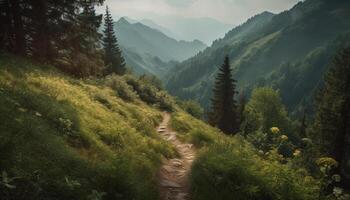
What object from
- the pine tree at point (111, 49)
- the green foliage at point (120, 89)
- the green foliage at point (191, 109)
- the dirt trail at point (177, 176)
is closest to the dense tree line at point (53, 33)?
the green foliage at point (120, 89)

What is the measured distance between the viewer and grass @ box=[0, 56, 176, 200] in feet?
24.2

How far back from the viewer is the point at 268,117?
271ft

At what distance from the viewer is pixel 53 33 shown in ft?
86.7

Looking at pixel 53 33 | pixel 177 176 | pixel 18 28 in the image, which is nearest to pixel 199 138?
pixel 177 176

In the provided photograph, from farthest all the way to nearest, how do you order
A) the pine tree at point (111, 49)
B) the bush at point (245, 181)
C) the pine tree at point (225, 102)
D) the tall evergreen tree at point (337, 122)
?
1. the pine tree at point (111, 49)
2. the pine tree at point (225, 102)
3. the tall evergreen tree at point (337, 122)
4. the bush at point (245, 181)

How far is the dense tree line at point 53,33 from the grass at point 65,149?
32.6ft

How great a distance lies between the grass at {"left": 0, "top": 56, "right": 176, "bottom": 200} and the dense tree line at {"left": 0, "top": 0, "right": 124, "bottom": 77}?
9.93 meters

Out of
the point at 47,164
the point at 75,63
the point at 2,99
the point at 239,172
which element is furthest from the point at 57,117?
the point at 75,63

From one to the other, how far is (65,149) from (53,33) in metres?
19.4

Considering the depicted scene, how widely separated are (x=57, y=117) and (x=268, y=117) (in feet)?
249

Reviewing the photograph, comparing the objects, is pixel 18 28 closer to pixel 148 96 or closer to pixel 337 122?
pixel 148 96

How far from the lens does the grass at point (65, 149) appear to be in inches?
290

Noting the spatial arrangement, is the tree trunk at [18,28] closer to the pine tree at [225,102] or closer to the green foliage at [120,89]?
the green foliage at [120,89]

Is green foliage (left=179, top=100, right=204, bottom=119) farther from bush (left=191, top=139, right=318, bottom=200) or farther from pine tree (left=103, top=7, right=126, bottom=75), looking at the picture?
bush (left=191, top=139, right=318, bottom=200)
